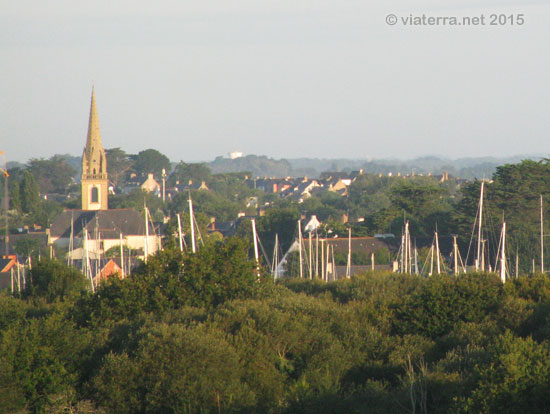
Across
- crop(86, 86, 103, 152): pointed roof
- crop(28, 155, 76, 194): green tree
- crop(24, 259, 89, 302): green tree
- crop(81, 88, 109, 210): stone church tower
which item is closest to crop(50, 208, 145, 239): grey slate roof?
crop(81, 88, 109, 210): stone church tower

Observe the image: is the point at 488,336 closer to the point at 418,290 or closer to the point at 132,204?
the point at 418,290

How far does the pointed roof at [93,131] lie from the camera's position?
97088 mm

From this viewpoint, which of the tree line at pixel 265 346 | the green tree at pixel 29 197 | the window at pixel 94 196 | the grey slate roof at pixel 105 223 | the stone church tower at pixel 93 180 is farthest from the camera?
the green tree at pixel 29 197

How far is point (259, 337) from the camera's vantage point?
20438 mm

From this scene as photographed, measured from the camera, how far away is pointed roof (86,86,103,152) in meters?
97.1

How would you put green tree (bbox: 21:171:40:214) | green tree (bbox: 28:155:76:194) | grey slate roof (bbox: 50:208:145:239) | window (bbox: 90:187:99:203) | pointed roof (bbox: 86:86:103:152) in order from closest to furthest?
1. grey slate roof (bbox: 50:208:145:239)
2. window (bbox: 90:187:99:203)
3. pointed roof (bbox: 86:86:103:152)
4. green tree (bbox: 21:171:40:214)
5. green tree (bbox: 28:155:76:194)

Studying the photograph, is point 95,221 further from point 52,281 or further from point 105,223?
point 52,281

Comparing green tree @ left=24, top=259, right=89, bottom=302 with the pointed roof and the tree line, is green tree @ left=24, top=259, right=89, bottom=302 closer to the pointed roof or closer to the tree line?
the tree line

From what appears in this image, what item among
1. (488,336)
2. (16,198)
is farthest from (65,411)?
(16,198)

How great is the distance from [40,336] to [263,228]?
49648 millimetres

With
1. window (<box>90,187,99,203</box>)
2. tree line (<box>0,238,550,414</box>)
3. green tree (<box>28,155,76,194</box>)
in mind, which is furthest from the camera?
green tree (<box>28,155,76,194</box>)

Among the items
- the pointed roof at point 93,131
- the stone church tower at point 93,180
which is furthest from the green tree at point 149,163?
the stone church tower at point 93,180

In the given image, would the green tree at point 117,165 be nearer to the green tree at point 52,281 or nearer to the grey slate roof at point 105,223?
the grey slate roof at point 105,223

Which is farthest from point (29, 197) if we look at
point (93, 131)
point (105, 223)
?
point (105, 223)
